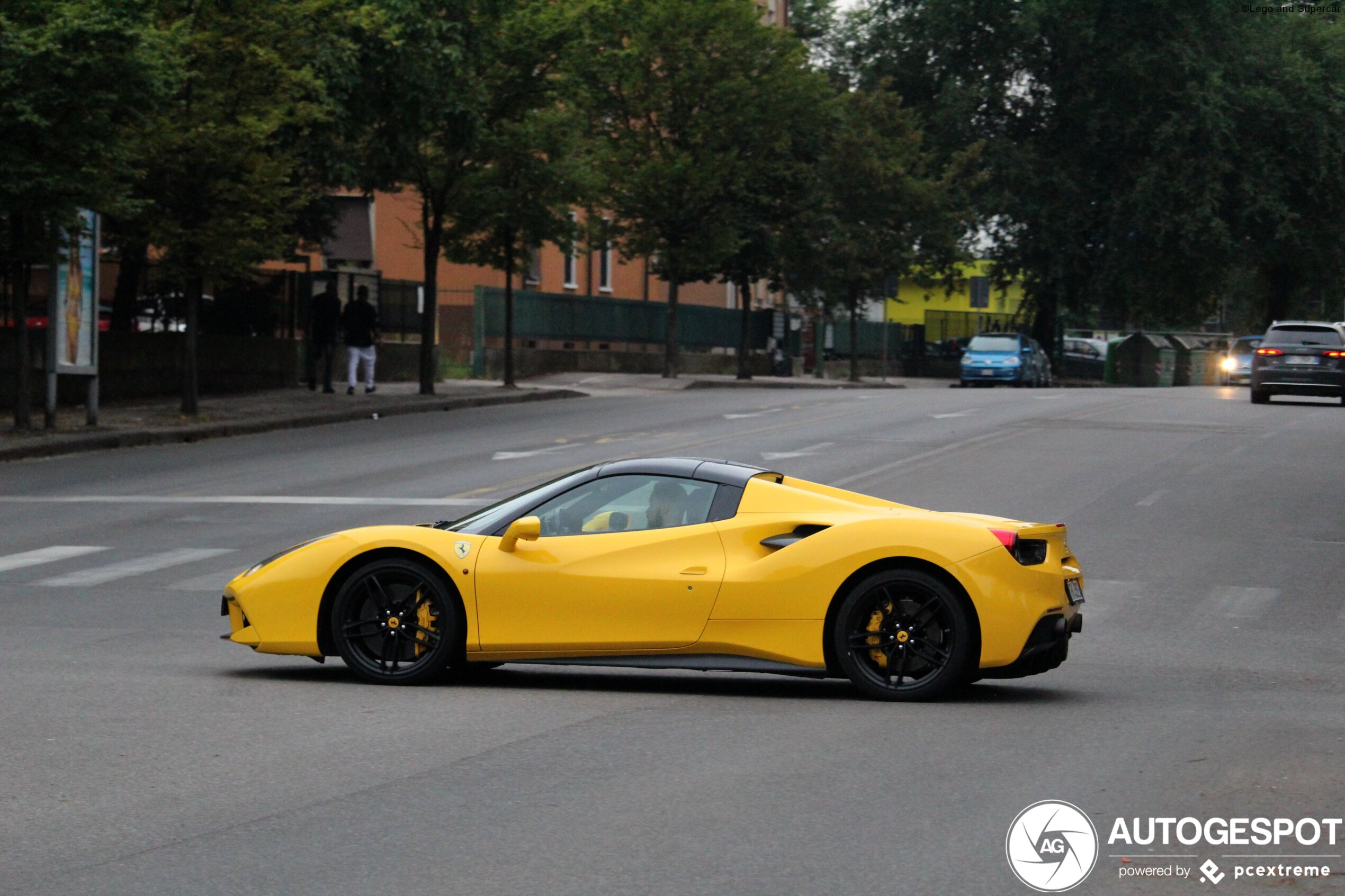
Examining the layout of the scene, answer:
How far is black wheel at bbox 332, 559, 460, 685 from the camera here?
8820mm

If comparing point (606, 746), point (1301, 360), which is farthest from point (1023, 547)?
point (1301, 360)

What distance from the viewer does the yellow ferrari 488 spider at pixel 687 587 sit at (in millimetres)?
8320

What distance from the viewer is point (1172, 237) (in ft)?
184

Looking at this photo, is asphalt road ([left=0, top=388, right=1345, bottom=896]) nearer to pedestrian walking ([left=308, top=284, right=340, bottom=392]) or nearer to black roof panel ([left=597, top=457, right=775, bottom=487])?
black roof panel ([left=597, top=457, right=775, bottom=487])

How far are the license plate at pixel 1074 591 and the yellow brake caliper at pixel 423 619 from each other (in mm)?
3101

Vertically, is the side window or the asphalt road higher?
the side window

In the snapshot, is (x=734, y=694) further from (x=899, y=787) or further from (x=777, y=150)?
(x=777, y=150)

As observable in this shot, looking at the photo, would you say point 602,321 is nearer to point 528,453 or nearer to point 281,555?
point 528,453

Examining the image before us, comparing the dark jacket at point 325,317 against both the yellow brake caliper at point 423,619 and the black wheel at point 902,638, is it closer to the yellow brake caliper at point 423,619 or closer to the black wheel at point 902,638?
the yellow brake caliper at point 423,619

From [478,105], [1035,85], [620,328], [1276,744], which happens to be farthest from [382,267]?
[1276,744]

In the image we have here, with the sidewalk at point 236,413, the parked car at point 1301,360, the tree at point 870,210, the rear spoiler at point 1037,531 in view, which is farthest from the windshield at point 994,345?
the rear spoiler at point 1037,531

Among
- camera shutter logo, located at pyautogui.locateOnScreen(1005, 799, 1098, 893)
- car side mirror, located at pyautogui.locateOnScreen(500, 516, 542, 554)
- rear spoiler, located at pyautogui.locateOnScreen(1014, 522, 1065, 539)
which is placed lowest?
camera shutter logo, located at pyautogui.locateOnScreen(1005, 799, 1098, 893)

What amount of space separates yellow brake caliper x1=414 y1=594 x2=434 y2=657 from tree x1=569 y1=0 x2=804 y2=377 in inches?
1404

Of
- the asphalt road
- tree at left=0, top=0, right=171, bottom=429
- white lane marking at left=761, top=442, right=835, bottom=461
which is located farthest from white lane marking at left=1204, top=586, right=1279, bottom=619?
tree at left=0, top=0, right=171, bottom=429
